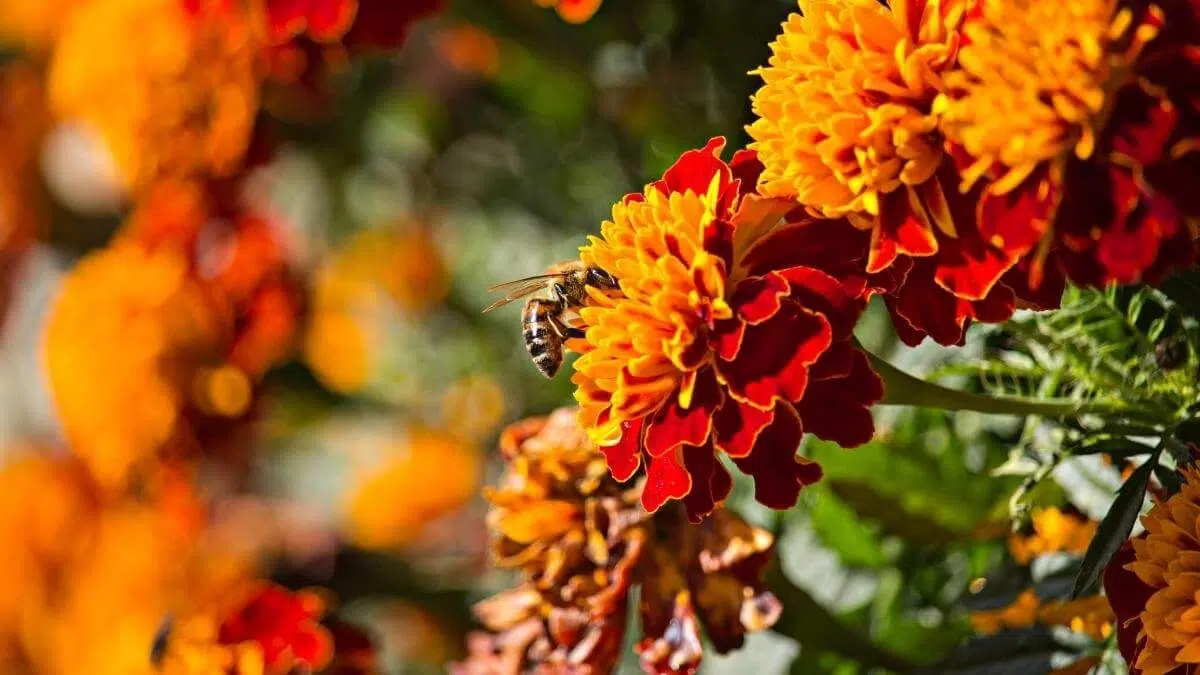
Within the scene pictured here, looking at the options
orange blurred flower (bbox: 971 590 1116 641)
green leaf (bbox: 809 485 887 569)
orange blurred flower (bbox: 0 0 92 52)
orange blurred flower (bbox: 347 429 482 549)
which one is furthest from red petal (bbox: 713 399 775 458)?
orange blurred flower (bbox: 0 0 92 52)

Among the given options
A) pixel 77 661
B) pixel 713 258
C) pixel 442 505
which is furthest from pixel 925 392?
pixel 77 661

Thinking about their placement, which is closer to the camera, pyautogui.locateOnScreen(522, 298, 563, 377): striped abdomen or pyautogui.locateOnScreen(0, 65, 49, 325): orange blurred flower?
pyautogui.locateOnScreen(522, 298, 563, 377): striped abdomen

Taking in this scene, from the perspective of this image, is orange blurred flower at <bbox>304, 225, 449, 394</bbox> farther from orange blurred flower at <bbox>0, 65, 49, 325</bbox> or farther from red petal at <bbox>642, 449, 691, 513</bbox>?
red petal at <bbox>642, 449, 691, 513</bbox>

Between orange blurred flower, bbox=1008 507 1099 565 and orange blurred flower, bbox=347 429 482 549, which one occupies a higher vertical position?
orange blurred flower, bbox=1008 507 1099 565

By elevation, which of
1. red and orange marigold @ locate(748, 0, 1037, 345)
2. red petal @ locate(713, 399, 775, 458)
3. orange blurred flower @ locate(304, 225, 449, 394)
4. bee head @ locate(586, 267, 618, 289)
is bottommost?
orange blurred flower @ locate(304, 225, 449, 394)

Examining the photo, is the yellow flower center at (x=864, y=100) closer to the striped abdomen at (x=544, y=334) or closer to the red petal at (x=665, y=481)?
the red petal at (x=665, y=481)

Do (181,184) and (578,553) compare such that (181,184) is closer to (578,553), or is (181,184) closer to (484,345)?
(484,345)
